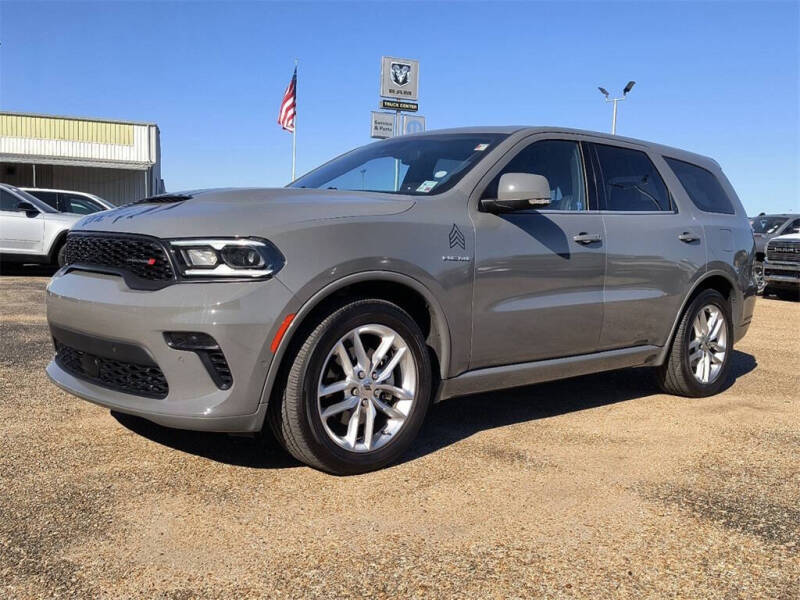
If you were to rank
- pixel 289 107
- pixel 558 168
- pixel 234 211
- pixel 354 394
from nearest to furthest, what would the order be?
pixel 234 211 → pixel 354 394 → pixel 558 168 → pixel 289 107

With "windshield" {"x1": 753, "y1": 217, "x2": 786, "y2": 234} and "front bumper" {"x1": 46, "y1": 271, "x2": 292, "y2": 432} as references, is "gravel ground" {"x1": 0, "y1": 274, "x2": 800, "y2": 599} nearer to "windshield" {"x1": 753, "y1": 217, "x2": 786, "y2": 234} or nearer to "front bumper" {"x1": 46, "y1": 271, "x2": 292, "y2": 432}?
"front bumper" {"x1": 46, "y1": 271, "x2": 292, "y2": 432}

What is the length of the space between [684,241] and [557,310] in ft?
4.77

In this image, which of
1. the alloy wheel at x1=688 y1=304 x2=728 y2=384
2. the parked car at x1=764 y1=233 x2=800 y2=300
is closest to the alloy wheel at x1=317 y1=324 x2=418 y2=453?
the alloy wheel at x1=688 y1=304 x2=728 y2=384

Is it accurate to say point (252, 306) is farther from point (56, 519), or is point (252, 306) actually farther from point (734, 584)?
point (734, 584)

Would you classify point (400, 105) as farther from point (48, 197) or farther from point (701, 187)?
point (701, 187)

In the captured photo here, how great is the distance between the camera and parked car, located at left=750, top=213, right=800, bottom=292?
1600 centimetres

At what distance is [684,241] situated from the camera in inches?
202

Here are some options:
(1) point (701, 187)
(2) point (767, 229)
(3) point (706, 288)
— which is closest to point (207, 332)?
(3) point (706, 288)

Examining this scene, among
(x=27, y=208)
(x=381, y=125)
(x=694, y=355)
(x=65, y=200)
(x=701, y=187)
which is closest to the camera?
(x=694, y=355)

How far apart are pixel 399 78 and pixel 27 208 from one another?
24.3ft

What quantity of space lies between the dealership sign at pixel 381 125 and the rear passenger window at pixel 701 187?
366 inches

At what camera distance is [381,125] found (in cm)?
1471

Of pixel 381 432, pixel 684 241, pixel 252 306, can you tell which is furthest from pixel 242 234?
pixel 684 241

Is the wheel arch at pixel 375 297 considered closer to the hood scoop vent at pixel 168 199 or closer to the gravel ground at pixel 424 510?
the gravel ground at pixel 424 510
